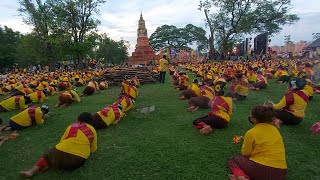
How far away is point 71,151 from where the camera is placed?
4629mm

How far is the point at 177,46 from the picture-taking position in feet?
235

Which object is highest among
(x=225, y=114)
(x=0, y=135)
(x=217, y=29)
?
(x=217, y=29)

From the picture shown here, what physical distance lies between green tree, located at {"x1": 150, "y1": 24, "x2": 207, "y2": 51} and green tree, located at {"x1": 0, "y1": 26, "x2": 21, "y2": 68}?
35.1 meters

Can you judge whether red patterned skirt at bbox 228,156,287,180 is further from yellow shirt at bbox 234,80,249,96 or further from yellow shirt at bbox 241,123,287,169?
yellow shirt at bbox 234,80,249,96

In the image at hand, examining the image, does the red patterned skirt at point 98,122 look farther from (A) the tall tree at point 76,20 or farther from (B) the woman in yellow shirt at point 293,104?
(A) the tall tree at point 76,20

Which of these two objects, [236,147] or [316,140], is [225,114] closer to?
[236,147]

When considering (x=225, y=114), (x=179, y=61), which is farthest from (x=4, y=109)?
(x=179, y=61)

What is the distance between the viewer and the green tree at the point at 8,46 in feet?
140

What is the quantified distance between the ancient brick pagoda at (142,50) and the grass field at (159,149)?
34.5 metres

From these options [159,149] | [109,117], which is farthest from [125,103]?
[159,149]

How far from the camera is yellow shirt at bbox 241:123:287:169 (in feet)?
12.7

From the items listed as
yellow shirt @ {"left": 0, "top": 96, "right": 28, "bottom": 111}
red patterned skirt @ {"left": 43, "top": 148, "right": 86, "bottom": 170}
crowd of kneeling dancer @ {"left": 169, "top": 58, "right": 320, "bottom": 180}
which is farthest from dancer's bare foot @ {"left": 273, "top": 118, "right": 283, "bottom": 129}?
yellow shirt @ {"left": 0, "top": 96, "right": 28, "bottom": 111}

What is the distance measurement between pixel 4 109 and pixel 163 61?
8760 millimetres

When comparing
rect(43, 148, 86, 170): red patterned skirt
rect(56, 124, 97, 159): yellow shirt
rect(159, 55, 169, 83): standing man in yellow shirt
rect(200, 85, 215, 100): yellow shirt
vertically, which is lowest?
rect(43, 148, 86, 170): red patterned skirt
